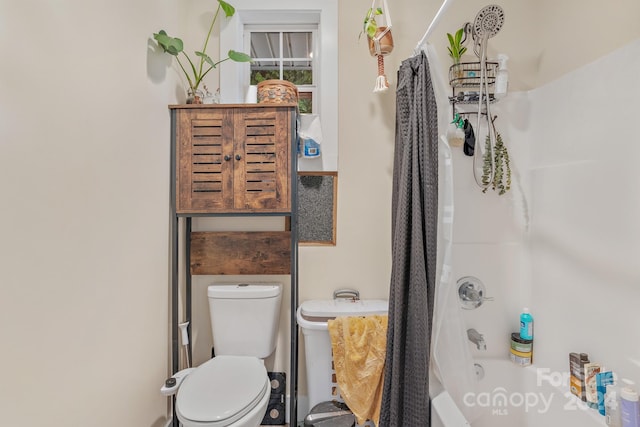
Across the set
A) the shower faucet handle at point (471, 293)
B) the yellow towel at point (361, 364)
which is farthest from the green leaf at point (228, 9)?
the shower faucet handle at point (471, 293)

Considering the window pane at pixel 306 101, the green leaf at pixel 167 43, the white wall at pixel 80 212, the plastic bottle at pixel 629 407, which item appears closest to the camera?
the white wall at pixel 80 212

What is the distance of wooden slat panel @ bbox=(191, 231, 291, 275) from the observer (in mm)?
1750

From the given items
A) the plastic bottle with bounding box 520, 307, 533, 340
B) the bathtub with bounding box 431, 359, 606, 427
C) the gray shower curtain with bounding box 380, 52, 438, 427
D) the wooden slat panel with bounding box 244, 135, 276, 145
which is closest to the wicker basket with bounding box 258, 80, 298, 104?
the wooden slat panel with bounding box 244, 135, 276, 145

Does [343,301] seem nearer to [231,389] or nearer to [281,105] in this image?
[231,389]

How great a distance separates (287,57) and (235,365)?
5.97 feet

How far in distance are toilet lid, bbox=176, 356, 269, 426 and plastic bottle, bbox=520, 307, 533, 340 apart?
4.62ft

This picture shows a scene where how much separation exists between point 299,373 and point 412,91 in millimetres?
1659

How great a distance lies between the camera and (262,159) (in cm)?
155

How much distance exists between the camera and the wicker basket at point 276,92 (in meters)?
1.60

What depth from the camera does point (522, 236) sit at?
5.75ft

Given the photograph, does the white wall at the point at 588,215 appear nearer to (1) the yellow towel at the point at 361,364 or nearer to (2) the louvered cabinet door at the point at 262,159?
(1) the yellow towel at the point at 361,364

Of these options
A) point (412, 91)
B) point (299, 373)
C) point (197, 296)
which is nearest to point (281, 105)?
point (412, 91)

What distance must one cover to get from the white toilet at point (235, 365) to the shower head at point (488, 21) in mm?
1706

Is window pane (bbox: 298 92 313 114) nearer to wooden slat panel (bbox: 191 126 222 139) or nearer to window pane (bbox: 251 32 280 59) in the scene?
window pane (bbox: 251 32 280 59)
